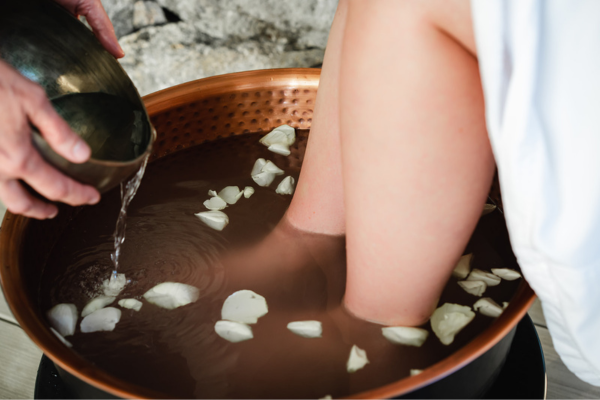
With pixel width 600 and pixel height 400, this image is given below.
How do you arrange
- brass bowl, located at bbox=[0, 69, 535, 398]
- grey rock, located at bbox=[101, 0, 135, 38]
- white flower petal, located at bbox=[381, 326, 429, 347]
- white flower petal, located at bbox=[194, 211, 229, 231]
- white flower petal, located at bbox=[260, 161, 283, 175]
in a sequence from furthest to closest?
grey rock, located at bbox=[101, 0, 135, 38]
white flower petal, located at bbox=[260, 161, 283, 175]
white flower petal, located at bbox=[194, 211, 229, 231]
white flower petal, located at bbox=[381, 326, 429, 347]
brass bowl, located at bbox=[0, 69, 535, 398]

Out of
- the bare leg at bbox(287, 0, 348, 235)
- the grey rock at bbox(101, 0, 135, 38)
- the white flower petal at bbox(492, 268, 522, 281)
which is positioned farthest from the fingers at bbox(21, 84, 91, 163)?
the grey rock at bbox(101, 0, 135, 38)

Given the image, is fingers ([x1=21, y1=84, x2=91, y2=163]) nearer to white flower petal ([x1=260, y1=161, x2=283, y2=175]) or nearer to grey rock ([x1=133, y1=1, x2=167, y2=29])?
white flower petal ([x1=260, y1=161, x2=283, y2=175])

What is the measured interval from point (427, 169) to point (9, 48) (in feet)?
1.76

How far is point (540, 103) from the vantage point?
1.47ft

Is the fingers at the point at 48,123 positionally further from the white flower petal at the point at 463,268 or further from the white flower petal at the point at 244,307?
the white flower petal at the point at 463,268

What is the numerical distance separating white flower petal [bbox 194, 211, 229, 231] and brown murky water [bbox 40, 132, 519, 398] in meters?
0.01

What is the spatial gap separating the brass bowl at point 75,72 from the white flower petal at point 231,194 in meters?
0.32

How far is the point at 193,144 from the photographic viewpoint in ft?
3.50

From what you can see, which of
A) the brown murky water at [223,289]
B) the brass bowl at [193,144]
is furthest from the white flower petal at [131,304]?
the brass bowl at [193,144]

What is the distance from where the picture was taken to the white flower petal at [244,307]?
739 mm

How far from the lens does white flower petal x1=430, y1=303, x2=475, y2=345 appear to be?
0.68 meters

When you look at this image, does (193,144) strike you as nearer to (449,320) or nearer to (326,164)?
(326,164)

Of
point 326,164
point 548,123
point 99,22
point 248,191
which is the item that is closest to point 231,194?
point 248,191

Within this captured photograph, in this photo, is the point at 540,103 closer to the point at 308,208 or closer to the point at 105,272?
the point at 308,208
